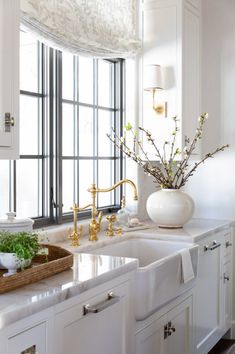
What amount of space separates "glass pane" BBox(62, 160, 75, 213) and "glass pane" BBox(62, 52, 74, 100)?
1.38 ft

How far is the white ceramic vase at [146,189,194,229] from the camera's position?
3.49 meters

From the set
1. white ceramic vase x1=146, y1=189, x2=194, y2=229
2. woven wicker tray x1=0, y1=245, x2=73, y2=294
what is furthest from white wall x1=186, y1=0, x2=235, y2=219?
woven wicker tray x1=0, y1=245, x2=73, y2=294

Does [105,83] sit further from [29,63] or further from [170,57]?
[29,63]

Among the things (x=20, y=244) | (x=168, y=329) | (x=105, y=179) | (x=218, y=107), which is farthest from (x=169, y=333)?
(x=218, y=107)

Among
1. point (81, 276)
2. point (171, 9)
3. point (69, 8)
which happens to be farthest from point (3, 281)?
point (171, 9)

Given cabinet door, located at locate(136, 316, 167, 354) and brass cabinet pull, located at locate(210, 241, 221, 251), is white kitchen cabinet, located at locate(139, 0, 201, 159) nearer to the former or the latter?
brass cabinet pull, located at locate(210, 241, 221, 251)

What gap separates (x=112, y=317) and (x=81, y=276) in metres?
0.25

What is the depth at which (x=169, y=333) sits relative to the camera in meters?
2.74

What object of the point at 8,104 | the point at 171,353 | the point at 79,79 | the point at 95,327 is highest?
the point at 79,79

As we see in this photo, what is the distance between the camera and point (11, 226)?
2051mm

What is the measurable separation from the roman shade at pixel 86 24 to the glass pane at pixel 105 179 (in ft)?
2.61

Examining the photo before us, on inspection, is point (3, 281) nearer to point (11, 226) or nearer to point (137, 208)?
point (11, 226)

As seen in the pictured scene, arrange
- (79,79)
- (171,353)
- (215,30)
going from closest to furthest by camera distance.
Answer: (171,353) < (79,79) < (215,30)

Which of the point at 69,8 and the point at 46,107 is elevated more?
the point at 69,8
